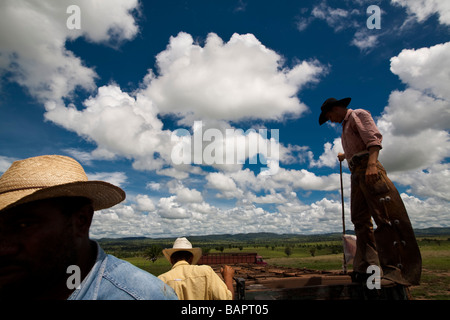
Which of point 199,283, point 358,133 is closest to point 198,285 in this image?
point 199,283

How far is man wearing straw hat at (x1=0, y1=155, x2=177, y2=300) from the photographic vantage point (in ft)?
3.96

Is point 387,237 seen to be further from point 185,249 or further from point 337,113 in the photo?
point 185,249

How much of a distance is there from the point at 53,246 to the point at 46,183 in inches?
14.9

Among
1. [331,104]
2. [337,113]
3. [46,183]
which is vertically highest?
[331,104]

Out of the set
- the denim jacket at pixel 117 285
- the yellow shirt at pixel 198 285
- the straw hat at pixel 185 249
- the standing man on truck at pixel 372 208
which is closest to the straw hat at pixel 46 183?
the denim jacket at pixel 117 285

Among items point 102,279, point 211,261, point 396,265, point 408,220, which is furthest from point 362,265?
point 211,261

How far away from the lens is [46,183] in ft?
4.77

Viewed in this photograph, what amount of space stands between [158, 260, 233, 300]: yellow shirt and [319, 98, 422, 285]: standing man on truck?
5.88ft

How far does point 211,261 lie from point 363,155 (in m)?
16.6

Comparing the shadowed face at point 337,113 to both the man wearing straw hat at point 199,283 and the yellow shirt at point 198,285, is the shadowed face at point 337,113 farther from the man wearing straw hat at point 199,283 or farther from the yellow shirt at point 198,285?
the yellow shirt at point 198,285

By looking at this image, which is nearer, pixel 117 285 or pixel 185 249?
pixel 117 285

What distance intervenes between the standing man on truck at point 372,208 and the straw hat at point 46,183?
305 centimetres
